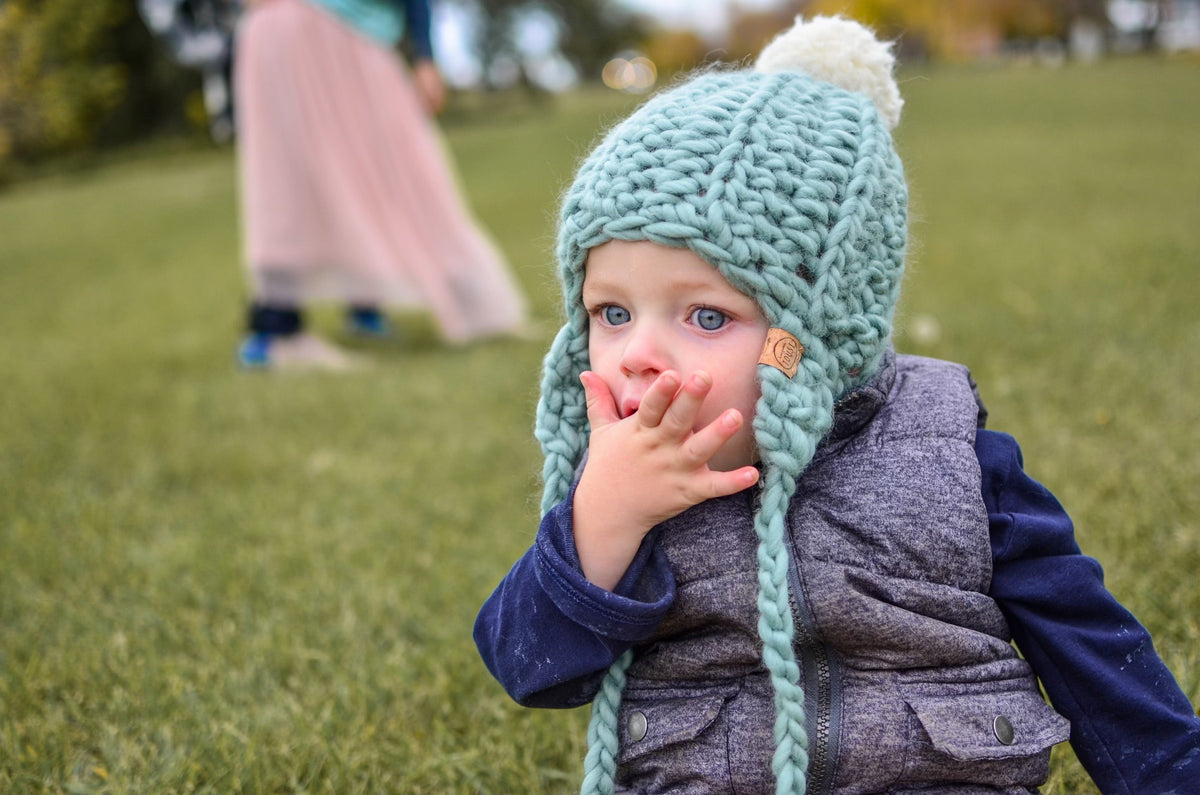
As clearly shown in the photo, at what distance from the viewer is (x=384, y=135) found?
16.9ft

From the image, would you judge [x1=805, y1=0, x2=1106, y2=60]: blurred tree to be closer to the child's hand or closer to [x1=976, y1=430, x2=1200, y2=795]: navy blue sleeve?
[x1=976, y1=430, x2=1200, y2=795]: navy blue sleeve

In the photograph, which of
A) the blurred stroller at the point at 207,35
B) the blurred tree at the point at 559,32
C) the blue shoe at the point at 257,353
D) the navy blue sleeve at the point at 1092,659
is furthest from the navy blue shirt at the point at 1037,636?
the blurred tree at the point at 559,32

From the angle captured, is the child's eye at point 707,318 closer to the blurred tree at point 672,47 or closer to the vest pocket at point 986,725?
the vest pocket at point 986,725

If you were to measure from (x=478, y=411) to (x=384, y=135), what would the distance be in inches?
69.3

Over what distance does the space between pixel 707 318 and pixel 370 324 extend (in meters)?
4.55

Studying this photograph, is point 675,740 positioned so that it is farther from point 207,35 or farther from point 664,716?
point 207,35

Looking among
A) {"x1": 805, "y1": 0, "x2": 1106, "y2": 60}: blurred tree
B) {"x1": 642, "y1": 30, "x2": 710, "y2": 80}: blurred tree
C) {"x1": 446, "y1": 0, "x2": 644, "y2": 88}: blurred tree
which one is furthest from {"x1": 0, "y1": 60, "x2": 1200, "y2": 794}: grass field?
{"x1": 642, "y1": 30, "x2": 710, "y2": 80}: blurred tree

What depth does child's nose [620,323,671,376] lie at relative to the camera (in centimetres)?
143

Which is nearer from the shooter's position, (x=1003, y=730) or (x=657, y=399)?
(x=657, y=399)

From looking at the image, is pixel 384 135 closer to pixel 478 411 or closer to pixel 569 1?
pixel 478 411

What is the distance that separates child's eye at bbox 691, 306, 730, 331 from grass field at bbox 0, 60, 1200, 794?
39 centimetres

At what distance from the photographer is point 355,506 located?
3.26 meters

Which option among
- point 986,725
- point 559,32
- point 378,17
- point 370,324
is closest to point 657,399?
point 986,725

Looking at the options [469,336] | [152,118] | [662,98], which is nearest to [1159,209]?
[469,336]
